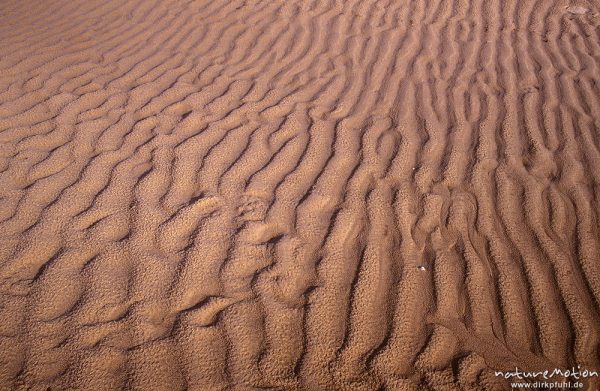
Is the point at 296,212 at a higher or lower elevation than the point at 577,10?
higher

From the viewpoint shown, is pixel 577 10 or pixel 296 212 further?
pixel 577 10

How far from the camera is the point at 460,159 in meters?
3.06

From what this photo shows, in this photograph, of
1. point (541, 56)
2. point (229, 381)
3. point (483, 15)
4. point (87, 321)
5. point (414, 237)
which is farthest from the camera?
point (483, 15)

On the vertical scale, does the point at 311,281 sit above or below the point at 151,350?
below

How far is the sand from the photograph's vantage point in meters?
1.88

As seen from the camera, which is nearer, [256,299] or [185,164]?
[256,299]

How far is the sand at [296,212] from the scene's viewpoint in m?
1.88

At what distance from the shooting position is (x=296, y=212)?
8.57 ft

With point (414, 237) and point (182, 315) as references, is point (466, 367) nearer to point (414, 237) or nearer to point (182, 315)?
point (414, 237)

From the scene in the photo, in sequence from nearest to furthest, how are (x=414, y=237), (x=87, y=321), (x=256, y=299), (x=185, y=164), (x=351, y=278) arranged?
(x=87, y=321), (x=256, y=299), (x=351, y=278), (x=414, y=237), (x=185, y=164)

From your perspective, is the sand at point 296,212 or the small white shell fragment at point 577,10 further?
the small white shell fragment at point 577,10

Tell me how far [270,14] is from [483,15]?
292 cm

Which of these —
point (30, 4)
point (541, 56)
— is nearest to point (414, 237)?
point (541, 56)

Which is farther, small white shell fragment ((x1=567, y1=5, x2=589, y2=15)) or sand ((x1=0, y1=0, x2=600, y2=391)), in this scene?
small white shell fragment ((x1=567, y1=5, x2=589, y2=15))
